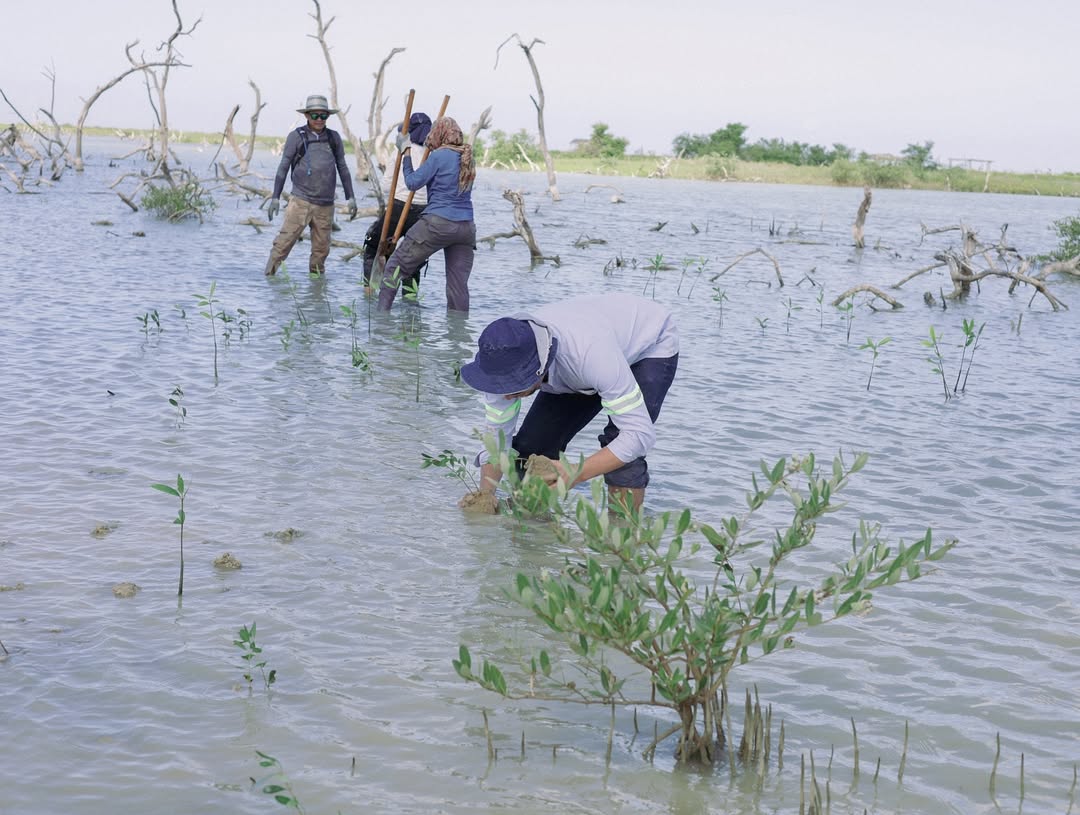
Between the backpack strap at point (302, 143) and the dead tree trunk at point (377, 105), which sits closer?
the backpack strap at point (302, 143)

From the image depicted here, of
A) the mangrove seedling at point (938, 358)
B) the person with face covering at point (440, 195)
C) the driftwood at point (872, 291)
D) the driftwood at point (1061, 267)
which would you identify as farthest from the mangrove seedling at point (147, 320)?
the driftwood at point (1061, 267)

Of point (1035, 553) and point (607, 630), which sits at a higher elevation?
point (607, 630)

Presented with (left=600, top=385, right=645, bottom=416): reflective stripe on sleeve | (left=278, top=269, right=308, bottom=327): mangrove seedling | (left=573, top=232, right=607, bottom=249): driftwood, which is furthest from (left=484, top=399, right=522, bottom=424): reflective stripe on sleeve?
(left=573, top=232, right=607, bottom=249): driftwood

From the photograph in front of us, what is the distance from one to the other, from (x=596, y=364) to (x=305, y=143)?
29.6 feet

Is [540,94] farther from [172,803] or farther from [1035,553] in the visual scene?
[172,803]

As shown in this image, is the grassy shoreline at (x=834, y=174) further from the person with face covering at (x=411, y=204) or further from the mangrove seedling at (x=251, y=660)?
the mangrove seedling at (x=251, y=660)

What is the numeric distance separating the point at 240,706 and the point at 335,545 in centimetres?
168

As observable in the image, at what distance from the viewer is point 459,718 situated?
381cm

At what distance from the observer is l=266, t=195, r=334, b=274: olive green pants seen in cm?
1306

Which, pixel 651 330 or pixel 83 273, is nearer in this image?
pixel 651 330

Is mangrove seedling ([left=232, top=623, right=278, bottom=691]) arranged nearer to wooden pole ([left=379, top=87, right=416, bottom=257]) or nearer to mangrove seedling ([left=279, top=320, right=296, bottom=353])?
mangrove seedling ([left=279, top=320, right=296, bottom=353])

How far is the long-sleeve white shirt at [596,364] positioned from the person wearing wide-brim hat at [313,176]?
790cm

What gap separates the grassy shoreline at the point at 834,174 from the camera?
74.9m

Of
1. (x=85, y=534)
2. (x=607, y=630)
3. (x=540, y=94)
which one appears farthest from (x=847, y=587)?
(x=540, y=94)
